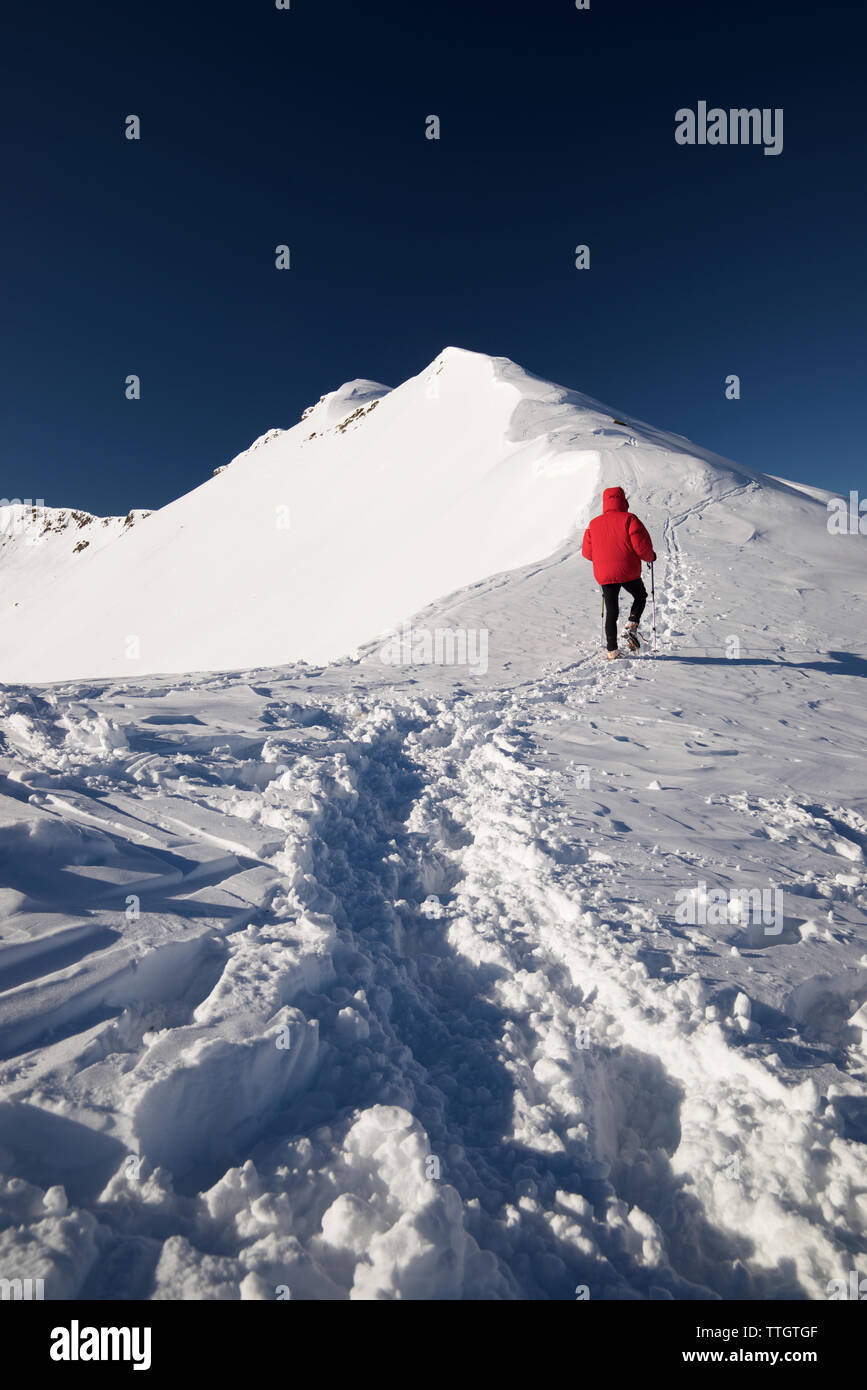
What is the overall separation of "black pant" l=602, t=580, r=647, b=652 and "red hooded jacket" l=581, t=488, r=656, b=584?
3.8 inches

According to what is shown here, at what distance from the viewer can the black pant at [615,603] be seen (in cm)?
752

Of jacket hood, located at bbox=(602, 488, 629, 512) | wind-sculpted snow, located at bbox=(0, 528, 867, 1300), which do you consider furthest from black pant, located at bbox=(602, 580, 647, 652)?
wind-sculpted snow, located at bbox=(0, 528, 867, 1300)

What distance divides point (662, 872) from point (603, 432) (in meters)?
18.8

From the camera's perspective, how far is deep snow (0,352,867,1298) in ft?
6.64

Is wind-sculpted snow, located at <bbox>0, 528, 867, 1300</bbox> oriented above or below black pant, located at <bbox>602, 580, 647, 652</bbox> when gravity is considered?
below

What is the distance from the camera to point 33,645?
121 ft

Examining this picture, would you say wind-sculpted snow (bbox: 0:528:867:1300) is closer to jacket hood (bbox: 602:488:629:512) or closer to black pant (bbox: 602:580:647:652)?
black pant (bbox: 602:580:647:652)

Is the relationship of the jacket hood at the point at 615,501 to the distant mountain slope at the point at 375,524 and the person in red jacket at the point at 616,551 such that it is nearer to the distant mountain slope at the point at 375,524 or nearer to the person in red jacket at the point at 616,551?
the person in red jacket at the point at 616,551

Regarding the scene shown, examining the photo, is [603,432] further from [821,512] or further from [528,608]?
[528,608]

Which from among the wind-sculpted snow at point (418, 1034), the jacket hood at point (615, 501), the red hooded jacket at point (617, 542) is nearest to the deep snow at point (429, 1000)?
the wind-sculpted snow at point (418, 1034)

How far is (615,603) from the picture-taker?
7.61m

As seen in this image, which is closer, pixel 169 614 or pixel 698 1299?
pixel 698 1299

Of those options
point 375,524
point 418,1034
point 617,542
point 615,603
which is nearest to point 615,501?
point 617,542
